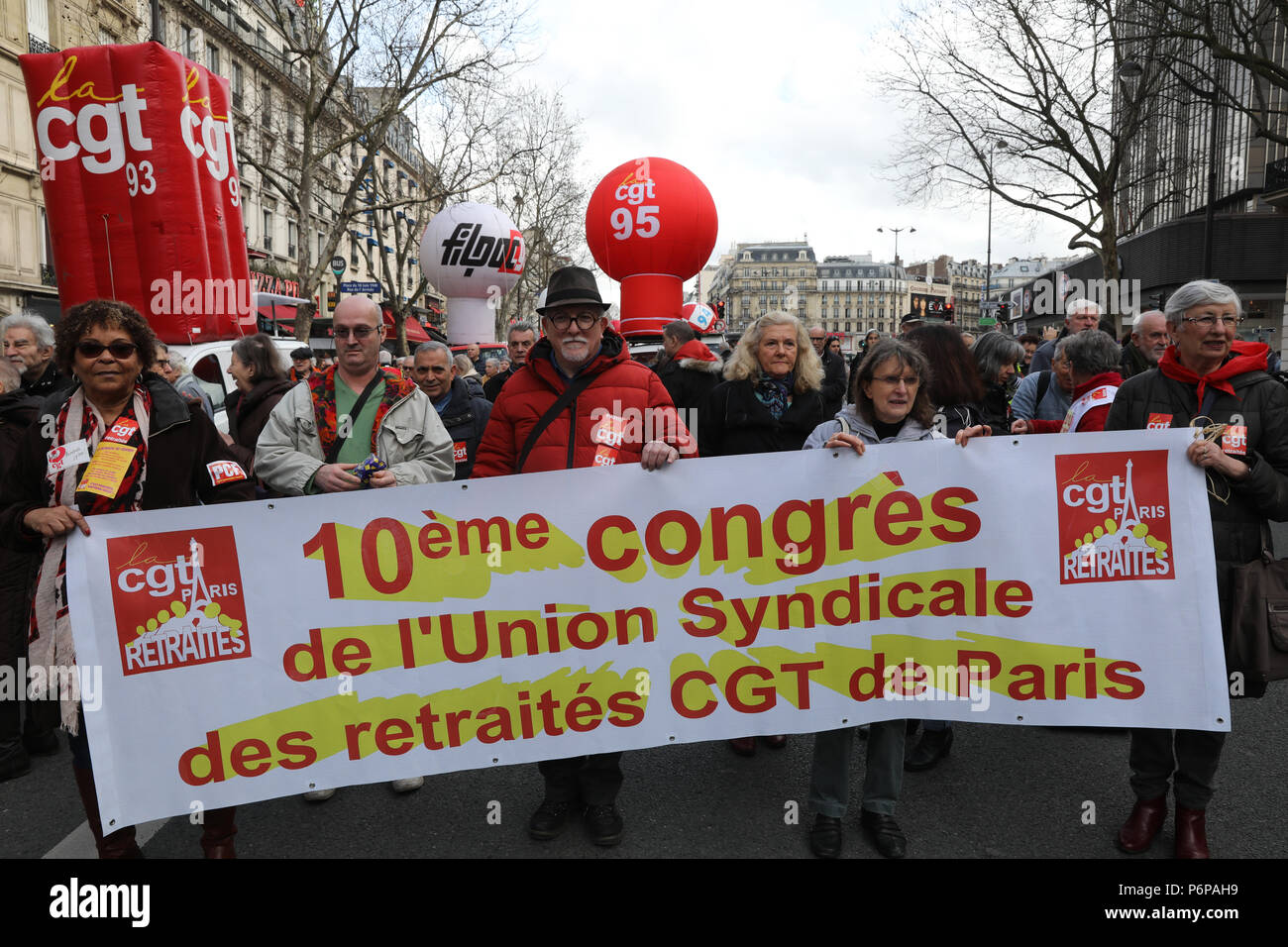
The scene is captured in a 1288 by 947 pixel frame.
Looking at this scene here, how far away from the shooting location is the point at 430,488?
3227 millimetres

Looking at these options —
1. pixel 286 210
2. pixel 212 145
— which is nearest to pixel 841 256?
pixel 286 210

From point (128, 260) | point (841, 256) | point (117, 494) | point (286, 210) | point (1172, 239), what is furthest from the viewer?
point (841, 256)

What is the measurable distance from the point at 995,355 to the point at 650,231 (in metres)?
6.11

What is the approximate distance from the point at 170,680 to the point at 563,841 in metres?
1.53

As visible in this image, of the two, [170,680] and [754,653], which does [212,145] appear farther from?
[754,653]

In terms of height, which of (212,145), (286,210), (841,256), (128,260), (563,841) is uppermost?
(841,256)

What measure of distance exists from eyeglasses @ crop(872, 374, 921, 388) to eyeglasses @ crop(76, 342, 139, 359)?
2682mm

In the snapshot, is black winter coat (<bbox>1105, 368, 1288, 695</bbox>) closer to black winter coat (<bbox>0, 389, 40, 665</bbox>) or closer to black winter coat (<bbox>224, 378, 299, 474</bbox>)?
black winter coat (<bbox>224, 378, 299, 474</bbox>)

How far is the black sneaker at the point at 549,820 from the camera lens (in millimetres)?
3367

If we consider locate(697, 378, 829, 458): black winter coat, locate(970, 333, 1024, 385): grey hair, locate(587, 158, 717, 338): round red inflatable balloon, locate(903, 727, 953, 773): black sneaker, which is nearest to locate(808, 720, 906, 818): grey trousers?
locate(903, 727, 953, 773): black sneaker

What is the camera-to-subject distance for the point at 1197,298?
3234mm

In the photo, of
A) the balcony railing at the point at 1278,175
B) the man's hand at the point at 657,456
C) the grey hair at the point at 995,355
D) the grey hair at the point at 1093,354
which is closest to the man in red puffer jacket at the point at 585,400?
the man's hand at the point at 657,456

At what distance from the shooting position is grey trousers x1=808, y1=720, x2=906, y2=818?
328cm

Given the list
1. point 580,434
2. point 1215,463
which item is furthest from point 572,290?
point 1215,463
